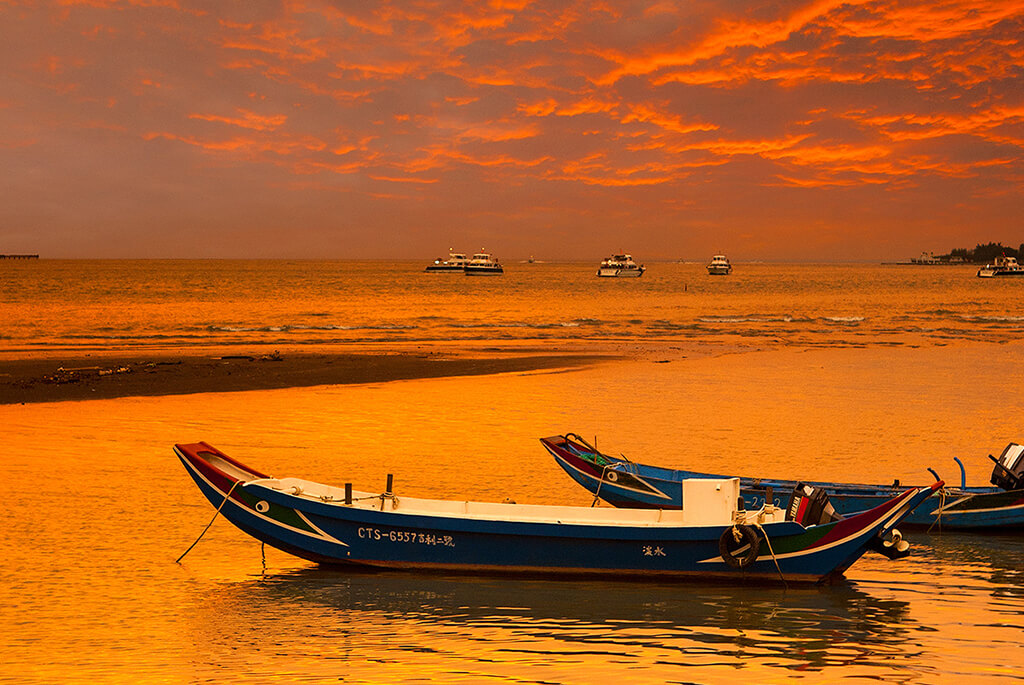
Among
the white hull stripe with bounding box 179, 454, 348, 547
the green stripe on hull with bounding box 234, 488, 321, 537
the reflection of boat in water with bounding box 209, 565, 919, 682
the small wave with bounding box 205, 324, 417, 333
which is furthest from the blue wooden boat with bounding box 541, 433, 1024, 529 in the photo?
the small wave with bounding box 205, 324, 417, 333

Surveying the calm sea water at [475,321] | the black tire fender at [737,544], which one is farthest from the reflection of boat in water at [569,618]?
the calm sea water at [475,321]

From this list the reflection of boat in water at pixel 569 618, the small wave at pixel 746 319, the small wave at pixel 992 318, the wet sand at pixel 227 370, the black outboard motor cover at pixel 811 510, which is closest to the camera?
Answer: the reflection of boat in water at pixel 569 618

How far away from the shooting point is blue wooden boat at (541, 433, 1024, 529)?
1501 centimetres

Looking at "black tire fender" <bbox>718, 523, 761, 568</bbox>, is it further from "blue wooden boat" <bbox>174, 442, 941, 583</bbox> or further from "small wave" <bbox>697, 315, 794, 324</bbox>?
"small wave" <bbox>697, 315, 794, 324</bbox>

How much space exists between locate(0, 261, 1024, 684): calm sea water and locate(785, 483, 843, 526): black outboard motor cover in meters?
0.98

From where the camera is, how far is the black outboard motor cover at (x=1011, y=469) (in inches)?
611

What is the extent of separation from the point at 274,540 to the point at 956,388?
85.9ft

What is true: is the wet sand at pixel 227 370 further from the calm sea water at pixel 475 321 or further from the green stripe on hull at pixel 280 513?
the green stripe on hull at pixel 280 513

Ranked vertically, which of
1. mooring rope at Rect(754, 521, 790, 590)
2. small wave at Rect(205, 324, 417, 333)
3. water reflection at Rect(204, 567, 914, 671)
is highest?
small wave at Rect(205, 324, 417, 333)

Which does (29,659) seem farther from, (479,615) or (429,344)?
(429,344)

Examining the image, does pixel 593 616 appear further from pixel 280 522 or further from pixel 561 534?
pixel 280 522

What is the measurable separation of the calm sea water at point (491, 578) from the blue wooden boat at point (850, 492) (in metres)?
0.38

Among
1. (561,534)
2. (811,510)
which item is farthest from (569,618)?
(811,510)

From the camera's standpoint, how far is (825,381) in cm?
3484
